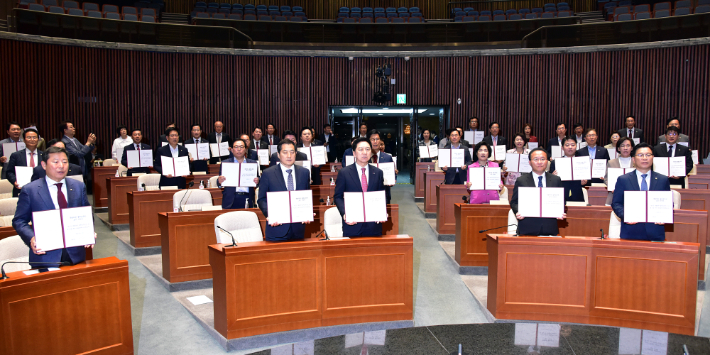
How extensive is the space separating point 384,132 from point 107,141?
689cm

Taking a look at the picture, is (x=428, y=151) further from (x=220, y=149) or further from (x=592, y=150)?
(x=220, y=149)

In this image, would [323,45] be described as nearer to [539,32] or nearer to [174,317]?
[539,32]

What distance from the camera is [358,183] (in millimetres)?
4375

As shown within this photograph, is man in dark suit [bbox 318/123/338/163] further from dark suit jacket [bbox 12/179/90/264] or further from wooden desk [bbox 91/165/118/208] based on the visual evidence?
dark suit jacket [bbox 12/179/90/264]

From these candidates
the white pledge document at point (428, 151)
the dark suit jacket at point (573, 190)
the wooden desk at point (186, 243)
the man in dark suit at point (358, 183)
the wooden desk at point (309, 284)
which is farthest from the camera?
the white pledge document at point (428, 151)

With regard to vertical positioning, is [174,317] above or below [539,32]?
below

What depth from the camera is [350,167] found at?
4.41 m

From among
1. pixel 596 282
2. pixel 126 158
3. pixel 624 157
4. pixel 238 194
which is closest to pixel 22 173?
pixel 126 158

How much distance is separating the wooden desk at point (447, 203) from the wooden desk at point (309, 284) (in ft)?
10.4

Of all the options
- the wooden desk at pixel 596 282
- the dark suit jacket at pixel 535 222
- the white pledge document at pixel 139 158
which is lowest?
the wooden desk at pixel 596 282

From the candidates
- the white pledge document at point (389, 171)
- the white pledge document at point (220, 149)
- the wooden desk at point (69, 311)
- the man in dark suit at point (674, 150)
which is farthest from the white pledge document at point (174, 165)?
the man in dark suit at point (674, 150)

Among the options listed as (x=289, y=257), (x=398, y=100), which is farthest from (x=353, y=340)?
(x=398, y=100)

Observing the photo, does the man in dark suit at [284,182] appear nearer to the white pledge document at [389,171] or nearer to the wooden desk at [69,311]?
the wooden desk at [69,311]

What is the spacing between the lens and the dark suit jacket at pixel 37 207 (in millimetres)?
3339
